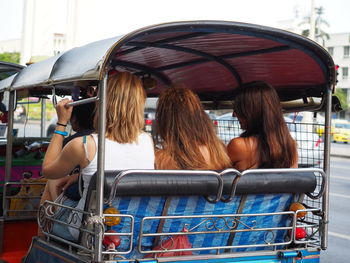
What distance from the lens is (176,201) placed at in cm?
327

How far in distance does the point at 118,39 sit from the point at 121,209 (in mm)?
950

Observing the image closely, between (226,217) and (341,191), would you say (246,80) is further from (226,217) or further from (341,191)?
(341,191)

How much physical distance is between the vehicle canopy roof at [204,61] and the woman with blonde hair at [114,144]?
0.18 m

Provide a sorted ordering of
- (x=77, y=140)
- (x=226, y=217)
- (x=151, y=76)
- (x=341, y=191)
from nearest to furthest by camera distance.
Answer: (x=77, y=140)
(x=226, y=217)
(x=151, y=76)
(x=341, y=191)

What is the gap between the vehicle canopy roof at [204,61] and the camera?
3.22 meters

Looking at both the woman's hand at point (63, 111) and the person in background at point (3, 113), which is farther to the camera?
the person in background at point (3, 113)

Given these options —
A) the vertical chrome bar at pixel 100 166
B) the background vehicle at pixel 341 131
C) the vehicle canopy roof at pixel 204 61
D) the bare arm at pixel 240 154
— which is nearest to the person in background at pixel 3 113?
the vehicle canopy roof at pixel 204 61

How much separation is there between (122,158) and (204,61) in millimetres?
1755

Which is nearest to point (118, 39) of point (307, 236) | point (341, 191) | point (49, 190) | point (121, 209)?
point (121, 209)

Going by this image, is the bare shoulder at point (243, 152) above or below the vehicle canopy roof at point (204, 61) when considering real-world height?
below

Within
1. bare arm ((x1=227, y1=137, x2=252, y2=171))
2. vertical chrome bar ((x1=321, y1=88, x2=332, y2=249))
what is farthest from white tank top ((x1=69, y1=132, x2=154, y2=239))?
vertical chrome bar ((x1=321, y1=88, x2=332, y2=249))

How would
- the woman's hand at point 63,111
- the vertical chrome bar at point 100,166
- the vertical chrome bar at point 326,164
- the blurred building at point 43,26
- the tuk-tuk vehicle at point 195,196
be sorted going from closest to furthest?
the vertical chrome bar at point 100,166, the tuk-tuk vehicle at point 195,196, the woman's hand at point 63,111, the vertical chrome bar at point 326,164, the blurred building at point 43,26

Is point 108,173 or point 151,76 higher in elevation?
point 151,76

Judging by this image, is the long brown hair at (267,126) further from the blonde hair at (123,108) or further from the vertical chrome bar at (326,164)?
the blonde hair at (123,108)
